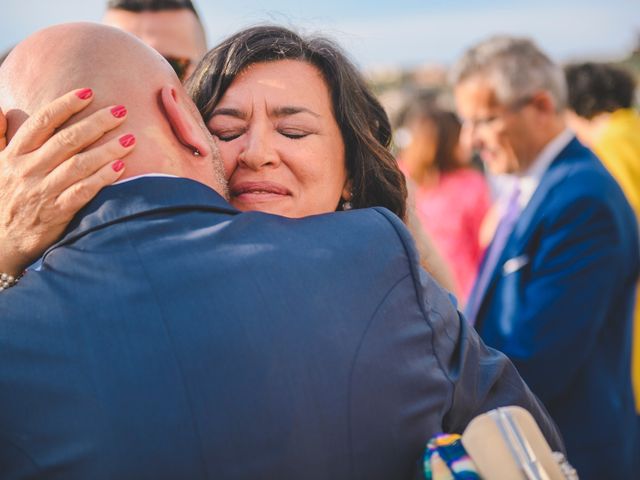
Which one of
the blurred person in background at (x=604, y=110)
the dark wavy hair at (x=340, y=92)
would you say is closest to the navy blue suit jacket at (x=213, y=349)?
the dark wavy hair at (x=340, y=92)

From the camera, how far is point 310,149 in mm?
2096

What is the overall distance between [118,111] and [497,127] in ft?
7.82

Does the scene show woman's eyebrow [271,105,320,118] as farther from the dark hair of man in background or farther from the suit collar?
the dark hair of man in background

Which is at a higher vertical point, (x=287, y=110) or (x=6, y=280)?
(x=287, y=110)

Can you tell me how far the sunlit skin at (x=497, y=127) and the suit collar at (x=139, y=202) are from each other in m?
2.23

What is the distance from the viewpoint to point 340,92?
7.35ft

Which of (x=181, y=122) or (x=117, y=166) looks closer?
(x=117, y=166)

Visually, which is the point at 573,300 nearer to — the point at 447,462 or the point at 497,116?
the point at 497,116

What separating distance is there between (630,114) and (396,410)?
4.01m

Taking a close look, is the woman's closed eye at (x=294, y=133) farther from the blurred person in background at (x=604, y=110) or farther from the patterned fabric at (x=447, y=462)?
the blurred person in background at (x=604, y=110)

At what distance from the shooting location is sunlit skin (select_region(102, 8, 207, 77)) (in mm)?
3051

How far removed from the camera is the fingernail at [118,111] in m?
1.44

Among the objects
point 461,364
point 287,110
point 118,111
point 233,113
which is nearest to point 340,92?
point 287,110

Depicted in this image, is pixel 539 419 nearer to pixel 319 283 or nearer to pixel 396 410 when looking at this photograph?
pixel 396 410
